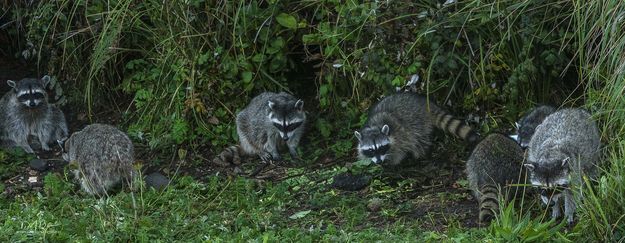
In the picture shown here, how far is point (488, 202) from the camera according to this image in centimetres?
761

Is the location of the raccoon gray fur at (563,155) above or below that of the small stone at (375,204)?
above

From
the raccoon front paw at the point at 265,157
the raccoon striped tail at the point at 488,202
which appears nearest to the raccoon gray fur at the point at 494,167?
the raccoon striped tail at the point at 488,202

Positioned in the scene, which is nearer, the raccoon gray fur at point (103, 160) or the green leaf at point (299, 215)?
the green leaf at point (299, 215)

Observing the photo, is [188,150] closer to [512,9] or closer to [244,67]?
[244,67]

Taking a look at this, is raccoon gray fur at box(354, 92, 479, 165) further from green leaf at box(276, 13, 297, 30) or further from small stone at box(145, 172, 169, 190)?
small stone at box(145, 172, 169, 190)

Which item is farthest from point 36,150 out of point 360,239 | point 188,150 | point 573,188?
point 573,188

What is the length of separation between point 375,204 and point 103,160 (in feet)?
6.68

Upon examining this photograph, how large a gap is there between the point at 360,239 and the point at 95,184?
2.41 meters

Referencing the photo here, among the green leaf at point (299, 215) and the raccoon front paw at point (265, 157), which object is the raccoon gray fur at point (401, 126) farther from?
the green leaf at point (299, 215)

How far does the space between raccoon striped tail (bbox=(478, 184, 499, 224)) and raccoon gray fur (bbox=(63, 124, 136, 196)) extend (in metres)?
2.54

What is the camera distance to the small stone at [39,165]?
961cm

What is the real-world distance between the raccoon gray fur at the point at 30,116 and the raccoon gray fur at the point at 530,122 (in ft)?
13.4

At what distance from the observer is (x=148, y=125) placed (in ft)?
32.8

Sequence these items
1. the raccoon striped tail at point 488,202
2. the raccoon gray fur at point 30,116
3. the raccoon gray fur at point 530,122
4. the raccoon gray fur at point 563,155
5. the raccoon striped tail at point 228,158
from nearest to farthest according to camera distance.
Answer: the raccoon gray fur at point 563,155
the raccoon striped tail at point 488,202
the raccoon gray fur at point 530,122
the raccoon striped tail at point 228,158
the raccoon gray fur at point 30,116
